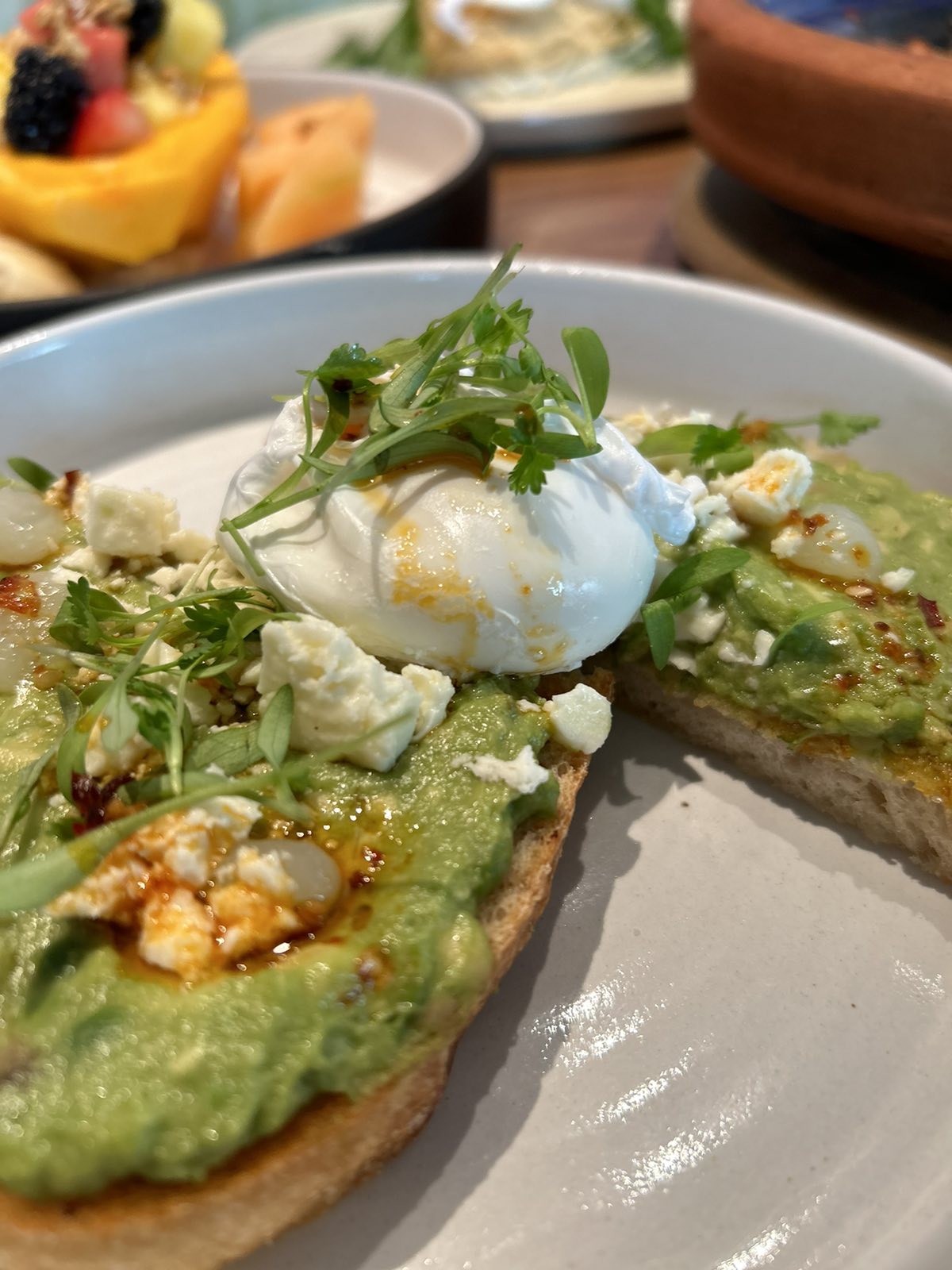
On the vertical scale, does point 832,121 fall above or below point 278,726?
above

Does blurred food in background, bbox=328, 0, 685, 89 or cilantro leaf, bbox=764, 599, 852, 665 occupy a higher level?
blurred food in background, bbox=328, 0, 685, 89

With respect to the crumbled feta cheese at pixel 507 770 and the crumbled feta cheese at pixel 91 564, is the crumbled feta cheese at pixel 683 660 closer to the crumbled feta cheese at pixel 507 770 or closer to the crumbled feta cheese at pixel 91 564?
the crumbled feta cheese at pixel 507 770

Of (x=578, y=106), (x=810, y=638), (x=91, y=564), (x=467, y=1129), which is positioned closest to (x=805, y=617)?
(x=810, y=638)

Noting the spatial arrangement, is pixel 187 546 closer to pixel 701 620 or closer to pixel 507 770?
pixel 507 770

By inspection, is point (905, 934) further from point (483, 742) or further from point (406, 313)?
point (406, 313)

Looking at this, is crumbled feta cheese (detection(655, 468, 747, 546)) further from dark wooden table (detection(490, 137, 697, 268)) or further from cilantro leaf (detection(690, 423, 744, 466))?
dark wooden table (detection(490, 137, 697, 268))

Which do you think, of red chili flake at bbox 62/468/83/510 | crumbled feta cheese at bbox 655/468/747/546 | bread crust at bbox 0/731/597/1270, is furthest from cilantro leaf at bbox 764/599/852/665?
red chili flake at bbox 62/468/83/510
